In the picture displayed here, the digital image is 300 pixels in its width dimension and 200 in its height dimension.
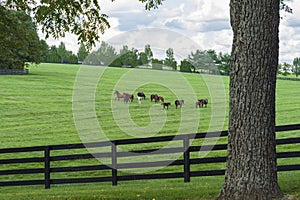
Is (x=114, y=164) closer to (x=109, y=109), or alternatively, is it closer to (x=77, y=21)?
(x=77, y=21)

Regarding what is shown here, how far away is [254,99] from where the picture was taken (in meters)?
7.24

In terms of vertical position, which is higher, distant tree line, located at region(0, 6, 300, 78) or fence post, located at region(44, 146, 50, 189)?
distant tree line, located at region(0, 6, 300, 78)

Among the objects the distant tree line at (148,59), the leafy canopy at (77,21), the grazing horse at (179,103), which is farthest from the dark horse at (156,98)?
the leafy canopy at (77,21)

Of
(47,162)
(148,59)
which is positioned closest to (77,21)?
(47,162)

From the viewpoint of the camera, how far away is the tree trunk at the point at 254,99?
285 inches

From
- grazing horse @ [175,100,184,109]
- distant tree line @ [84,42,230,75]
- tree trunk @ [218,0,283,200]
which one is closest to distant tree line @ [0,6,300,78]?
distant tree line @ [84,42,230,75]

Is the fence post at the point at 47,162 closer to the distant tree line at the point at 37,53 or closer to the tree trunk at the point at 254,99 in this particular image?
the distant tree line at the point at 37,53

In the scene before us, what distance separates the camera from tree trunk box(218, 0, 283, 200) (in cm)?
724

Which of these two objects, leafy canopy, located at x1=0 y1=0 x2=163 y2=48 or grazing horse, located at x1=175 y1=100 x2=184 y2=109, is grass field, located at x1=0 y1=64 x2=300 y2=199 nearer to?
grazing horse, located at x1=175 y1=100 x2=184 y2=109

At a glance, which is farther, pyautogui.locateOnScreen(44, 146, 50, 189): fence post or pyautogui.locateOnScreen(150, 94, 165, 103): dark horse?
pyautogui.locateOnScreen(150, 94, 165, 103): dark horse

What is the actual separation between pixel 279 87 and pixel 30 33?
4563cm

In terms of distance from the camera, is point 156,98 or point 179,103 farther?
point 156,98

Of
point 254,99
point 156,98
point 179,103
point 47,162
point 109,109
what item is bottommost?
A: point 109,109

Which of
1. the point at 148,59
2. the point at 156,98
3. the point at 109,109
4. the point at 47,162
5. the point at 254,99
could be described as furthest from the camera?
the point at 109,109
